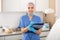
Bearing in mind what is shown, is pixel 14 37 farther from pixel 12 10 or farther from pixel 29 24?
pixel 29 24

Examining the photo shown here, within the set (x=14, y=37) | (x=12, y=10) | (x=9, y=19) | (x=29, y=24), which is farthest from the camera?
(x=9, y=19)

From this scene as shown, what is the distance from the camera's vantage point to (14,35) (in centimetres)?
319

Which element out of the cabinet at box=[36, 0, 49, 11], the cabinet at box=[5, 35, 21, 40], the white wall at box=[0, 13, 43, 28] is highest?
the cabinet at box=[36, 0, 49, 11]

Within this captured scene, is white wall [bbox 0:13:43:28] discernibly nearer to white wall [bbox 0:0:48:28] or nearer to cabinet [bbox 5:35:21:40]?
white wall [bbox 0:0:48:28]

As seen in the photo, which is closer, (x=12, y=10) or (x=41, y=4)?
(x=12, y=10)

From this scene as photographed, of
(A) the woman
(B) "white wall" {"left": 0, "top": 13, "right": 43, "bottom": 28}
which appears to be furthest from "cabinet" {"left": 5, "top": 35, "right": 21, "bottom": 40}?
(A) the woman

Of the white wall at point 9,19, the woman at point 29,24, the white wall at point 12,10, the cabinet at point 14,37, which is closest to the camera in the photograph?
the woman at point 29,24

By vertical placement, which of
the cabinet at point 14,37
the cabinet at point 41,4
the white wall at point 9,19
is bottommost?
the cabinet at point 14,37

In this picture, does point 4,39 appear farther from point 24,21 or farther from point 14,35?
point 24,21

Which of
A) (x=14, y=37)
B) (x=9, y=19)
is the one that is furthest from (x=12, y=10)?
(x=14, y=37)

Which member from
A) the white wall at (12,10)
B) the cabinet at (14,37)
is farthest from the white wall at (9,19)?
the cabinet at (14,37)

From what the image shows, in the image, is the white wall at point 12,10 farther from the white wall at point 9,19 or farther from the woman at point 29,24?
the woman at point 29,24

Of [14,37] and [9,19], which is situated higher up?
[9,19]

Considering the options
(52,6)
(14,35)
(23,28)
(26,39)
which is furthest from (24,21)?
(52,6)
